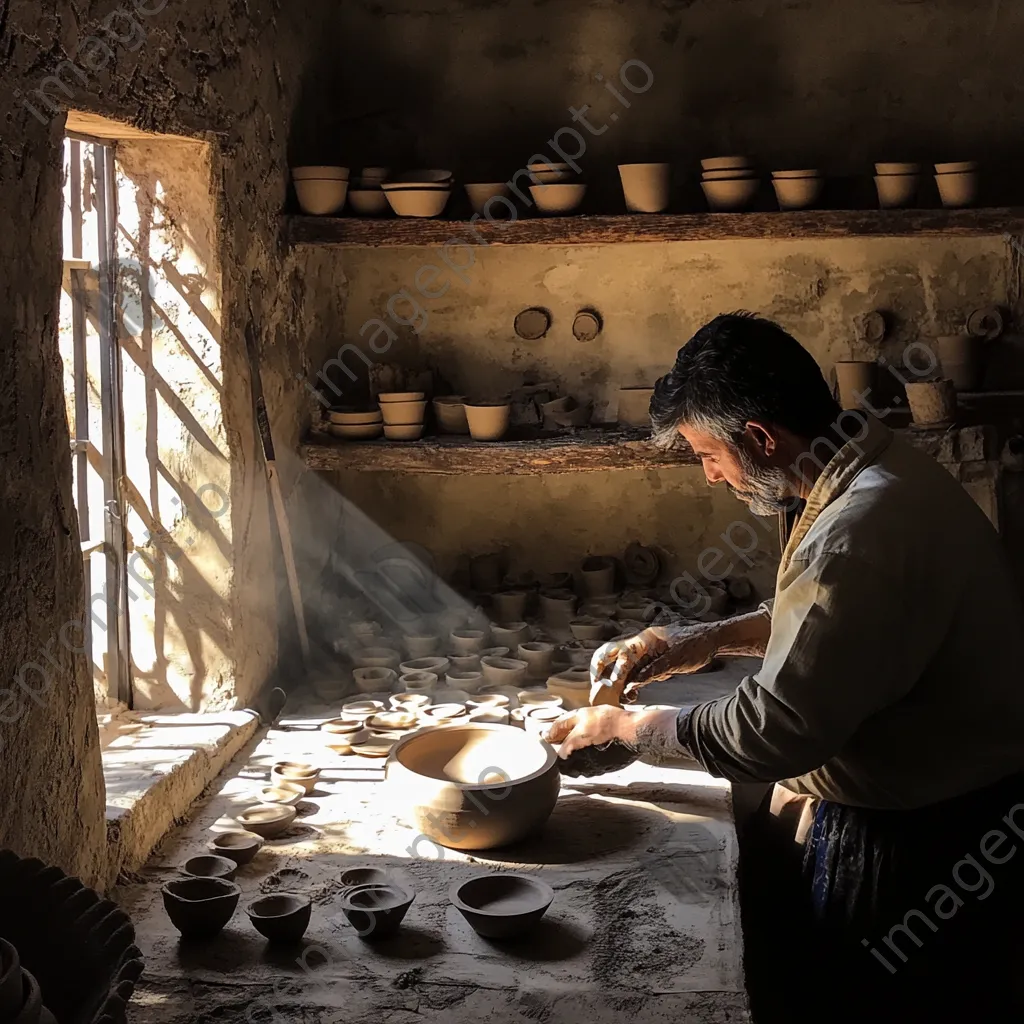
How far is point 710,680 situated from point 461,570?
1445 millimetres

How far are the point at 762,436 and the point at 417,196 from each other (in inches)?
95.0

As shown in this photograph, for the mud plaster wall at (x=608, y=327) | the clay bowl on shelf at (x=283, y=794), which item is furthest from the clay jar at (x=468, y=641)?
the clay bowl on shelf at (x=283, y=794)

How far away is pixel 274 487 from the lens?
440 cm

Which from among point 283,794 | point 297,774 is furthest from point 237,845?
point 297,774

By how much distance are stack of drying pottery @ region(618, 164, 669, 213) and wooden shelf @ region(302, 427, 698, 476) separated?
0.88 meters

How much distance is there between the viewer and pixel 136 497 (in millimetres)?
3992

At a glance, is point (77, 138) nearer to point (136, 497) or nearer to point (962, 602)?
point (136, 497)

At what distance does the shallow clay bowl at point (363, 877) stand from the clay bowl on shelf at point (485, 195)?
2.70 m

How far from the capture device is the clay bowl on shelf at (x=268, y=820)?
329 cm

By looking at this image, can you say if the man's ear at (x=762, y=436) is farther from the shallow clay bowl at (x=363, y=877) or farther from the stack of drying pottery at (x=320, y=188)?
the stack of drying pottery at (x=320, y=188)

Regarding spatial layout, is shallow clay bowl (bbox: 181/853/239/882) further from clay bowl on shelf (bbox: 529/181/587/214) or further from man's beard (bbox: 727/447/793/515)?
clay bowl on shelf (bbox: 529/181/587/214)

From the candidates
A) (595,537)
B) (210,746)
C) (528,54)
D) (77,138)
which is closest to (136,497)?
(210,746)

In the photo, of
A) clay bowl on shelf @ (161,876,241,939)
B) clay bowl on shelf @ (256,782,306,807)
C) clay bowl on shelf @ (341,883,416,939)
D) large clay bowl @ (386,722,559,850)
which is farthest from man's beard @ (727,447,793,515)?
clay bowl on shelf @ (256,782,306,807)

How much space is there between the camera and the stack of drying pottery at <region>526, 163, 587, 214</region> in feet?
15.0
